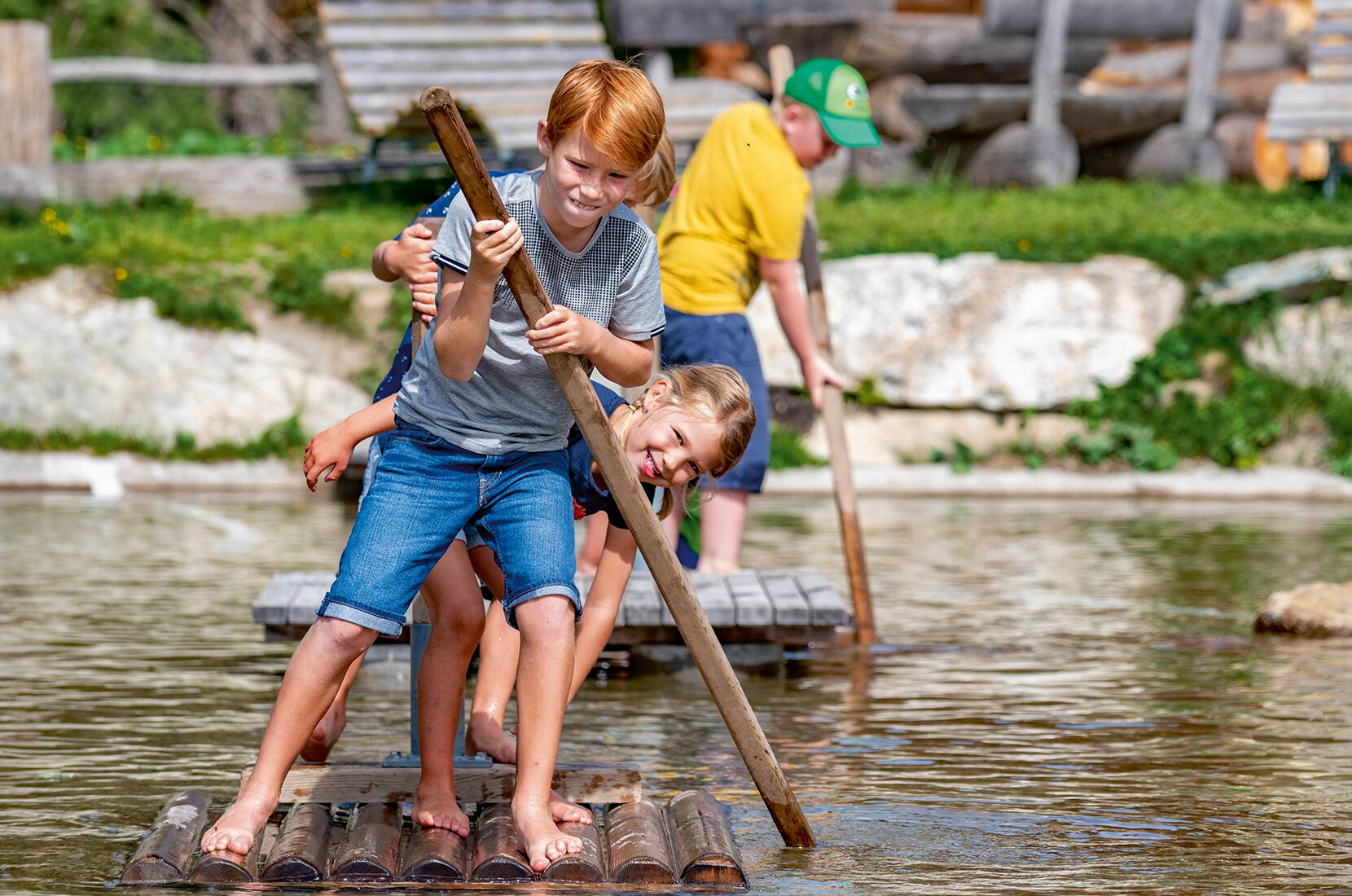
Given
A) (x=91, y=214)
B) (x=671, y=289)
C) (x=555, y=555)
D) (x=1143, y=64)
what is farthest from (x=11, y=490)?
(x=1143, y=64)

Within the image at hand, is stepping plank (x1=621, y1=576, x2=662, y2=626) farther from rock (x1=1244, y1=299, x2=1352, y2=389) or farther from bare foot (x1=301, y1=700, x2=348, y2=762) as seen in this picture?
rock (x1=1244, y1=299, x2=1352, y2=389)

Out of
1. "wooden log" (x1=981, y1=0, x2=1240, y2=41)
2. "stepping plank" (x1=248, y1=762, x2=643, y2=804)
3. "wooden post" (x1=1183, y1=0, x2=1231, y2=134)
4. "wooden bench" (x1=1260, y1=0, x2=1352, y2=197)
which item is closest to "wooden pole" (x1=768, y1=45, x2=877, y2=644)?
"stepping plank" (x1=248, y1=762, x2=643, y2=804)

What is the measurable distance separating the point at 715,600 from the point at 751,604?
0.38ft

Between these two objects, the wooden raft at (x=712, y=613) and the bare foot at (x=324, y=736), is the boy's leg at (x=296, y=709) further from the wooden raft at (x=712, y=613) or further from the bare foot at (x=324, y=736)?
the wooden raft at (x=712, y=613)

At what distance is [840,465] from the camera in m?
6.29

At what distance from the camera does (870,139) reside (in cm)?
601

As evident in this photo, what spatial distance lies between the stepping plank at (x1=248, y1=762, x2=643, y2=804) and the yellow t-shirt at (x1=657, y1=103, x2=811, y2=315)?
2.31 m

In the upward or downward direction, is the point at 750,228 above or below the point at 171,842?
above

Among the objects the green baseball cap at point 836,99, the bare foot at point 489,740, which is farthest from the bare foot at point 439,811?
the green baseball cap at point 836,99

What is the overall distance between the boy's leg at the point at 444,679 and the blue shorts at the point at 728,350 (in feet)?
7.16

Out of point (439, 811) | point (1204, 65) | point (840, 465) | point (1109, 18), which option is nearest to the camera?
point (439, 811)

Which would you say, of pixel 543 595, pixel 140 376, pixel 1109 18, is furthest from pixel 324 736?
pixel 1109 18

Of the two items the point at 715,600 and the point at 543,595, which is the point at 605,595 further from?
the point at 715,600

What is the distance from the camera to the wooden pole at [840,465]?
6.23m
